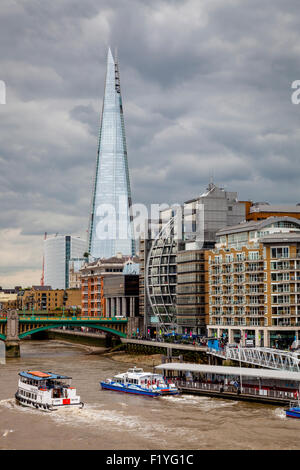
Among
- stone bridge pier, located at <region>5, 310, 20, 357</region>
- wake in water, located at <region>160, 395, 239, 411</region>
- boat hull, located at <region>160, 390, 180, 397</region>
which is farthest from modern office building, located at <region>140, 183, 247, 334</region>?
wake in water, located at <region>160, 395, 239, 411</region>

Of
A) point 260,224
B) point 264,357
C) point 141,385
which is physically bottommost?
point 141,385

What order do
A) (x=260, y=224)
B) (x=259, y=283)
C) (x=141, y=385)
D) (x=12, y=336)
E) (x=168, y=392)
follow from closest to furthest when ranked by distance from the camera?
(x=168, y=392), (x=141, y=385), (x=259, y=283), (x=260, y=224), (x=12, y=336)

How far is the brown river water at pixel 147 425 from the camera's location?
55.2 metres

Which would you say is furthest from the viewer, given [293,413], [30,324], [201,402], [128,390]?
[30,324]

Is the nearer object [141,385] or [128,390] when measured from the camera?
[141,385]

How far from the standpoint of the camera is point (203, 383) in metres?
81.8

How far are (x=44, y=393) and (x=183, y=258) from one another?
72.2m

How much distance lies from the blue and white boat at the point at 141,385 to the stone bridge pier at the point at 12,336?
171 ft

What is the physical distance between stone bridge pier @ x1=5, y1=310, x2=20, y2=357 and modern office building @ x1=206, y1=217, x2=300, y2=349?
40686 millimetres

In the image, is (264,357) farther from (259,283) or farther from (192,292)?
(192,292)

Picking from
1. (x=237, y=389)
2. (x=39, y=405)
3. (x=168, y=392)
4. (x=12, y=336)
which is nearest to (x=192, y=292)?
(x=12, y=336)

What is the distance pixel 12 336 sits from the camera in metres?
136
